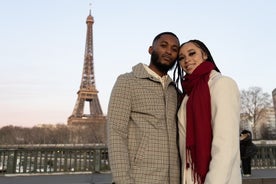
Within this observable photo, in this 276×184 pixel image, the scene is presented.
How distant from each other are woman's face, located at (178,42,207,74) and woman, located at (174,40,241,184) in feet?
0.33

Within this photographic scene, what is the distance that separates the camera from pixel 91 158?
9164mm

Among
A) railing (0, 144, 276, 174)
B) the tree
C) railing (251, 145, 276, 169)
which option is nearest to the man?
railing (0, 144, 276, 174)

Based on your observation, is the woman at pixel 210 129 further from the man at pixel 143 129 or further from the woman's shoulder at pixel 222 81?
the man at pixel 143 129

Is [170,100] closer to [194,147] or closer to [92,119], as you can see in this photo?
[194,147]

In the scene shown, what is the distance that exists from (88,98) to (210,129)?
169 ft

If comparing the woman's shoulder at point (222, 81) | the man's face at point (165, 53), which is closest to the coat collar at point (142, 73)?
the man's face at point (165, 53)

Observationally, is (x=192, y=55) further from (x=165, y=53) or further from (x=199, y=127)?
(x=199, y=127)

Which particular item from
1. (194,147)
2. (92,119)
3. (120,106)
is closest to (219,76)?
(194,147)

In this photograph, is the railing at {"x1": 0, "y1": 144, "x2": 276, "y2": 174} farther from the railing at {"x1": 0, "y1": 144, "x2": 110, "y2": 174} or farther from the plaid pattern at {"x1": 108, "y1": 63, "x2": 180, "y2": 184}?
the plaid pattern at {"x1": 108, "y1": 63, "x2": 180, "y2": 184}

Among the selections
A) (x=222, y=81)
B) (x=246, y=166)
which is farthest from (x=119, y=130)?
(x=246, y=166)

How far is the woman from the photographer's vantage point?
6.12ft

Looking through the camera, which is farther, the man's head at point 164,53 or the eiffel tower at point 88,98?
the eiffel tower at point 88,98

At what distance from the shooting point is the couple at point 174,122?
1.93m

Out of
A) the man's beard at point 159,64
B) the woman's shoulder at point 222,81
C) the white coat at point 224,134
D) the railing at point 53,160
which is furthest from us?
the railing at point 53,160
